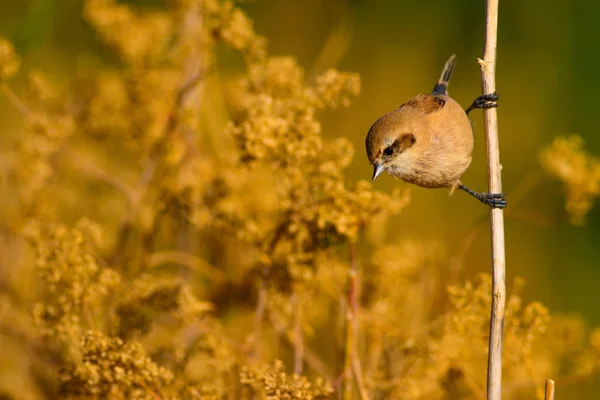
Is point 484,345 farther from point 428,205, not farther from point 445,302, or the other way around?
point 428,205

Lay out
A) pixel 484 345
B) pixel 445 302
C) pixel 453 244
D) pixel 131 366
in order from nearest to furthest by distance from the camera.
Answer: pixel 131 366
pixel 484 345
pixel 445 302
pixel 453 244

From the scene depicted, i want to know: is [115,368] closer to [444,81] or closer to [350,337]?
[350,337]

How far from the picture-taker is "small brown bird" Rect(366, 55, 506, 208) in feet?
A: 3.76

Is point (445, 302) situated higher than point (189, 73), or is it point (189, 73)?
point (189, 73)

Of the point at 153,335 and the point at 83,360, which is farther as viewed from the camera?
the point at 153,335

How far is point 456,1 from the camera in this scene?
7.89ft

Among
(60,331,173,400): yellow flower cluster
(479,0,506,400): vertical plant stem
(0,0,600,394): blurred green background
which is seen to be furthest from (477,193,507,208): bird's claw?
(0,0,600,394): blurred green background

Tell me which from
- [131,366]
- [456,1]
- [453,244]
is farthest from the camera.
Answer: [456,1]

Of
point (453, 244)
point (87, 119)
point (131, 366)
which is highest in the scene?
point (453, 244)

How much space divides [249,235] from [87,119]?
24.2 inches

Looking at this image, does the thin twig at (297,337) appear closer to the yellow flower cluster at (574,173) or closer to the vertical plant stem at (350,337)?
the vertical plant stem at (350,337)

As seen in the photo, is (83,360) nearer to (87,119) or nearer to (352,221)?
(352,221)

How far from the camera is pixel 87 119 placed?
1581 millimetres

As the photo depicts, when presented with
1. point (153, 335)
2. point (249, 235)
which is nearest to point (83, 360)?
point (249, 235)
